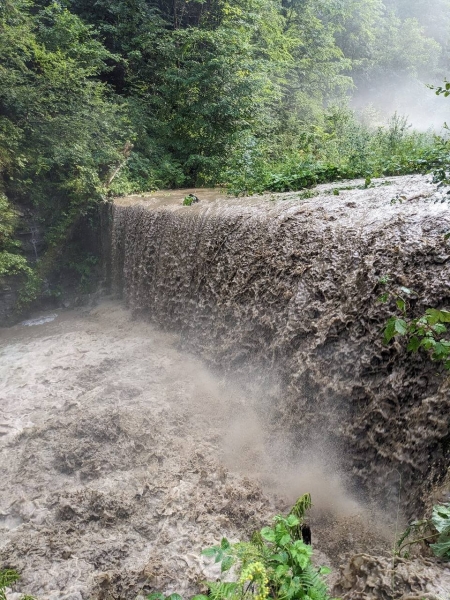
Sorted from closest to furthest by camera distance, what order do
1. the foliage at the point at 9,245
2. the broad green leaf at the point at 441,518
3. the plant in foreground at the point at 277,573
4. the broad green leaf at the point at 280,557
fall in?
the plant in foreground at the point at 277,573 < the broad green leaf at the point at 280,557 < the broad green leaf at the point at 441,518 < the foliage at the point at 9,245

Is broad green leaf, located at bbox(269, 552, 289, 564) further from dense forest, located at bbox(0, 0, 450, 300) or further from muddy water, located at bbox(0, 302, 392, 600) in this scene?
dense forest, located at bbox(0, 0, 450, 300)

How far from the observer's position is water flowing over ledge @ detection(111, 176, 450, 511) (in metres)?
2.54

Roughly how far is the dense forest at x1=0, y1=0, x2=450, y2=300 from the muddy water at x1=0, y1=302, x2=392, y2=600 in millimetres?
2828

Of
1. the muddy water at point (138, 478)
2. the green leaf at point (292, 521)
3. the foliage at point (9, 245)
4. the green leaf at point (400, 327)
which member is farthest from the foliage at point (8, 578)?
the foliage at point (9, 245)

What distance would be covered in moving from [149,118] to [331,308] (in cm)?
760

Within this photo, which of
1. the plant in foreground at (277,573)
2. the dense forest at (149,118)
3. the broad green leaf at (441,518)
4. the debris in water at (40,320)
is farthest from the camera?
the debris in water at (40,320)

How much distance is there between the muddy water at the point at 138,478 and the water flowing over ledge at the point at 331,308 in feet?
1.00

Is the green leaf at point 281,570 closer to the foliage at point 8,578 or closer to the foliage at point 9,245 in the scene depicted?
the foliage at point 8,578

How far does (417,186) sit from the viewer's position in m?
4.02

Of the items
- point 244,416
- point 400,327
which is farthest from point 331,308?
point 400,327

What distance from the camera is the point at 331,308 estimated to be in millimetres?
3234

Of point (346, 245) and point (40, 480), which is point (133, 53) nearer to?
point (346, 245)

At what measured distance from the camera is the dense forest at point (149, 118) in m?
6.46

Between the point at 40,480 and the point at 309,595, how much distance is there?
2672 millimetres
